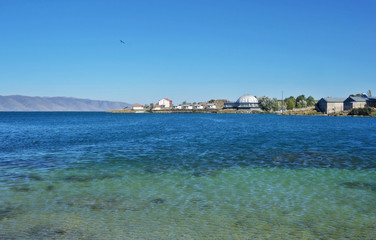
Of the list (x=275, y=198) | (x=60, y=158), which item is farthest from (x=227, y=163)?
(x=60, y=158)

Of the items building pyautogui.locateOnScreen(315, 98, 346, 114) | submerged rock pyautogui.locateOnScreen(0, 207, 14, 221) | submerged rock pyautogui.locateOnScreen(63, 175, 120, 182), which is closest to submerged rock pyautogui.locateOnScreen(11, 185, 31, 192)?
submerged rock pyautogui.locateOnScreen(63, 175, 120, 182)

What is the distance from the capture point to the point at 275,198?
14.7 meters

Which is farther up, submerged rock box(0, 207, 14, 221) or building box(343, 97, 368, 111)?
building box(343, 97, 368, 111)

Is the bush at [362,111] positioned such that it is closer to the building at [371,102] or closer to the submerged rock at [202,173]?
the building at [371,102]

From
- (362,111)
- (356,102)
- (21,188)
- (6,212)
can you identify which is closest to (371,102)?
(356,102)

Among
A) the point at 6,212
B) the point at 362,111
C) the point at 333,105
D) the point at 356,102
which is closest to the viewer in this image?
the point at 6,212

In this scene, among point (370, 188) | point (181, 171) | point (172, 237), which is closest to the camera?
point (172, 237)

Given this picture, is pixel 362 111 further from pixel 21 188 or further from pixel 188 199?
pixel 21 188

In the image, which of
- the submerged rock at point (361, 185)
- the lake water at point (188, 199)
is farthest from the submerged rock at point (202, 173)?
the submerged rock at point (361, 185)

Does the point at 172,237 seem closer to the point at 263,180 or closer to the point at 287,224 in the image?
the point at 287,224

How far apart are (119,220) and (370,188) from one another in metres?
Result: 14.7

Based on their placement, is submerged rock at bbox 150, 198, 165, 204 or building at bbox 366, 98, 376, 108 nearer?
submerged rock at bbox 150, 198, 165, 204

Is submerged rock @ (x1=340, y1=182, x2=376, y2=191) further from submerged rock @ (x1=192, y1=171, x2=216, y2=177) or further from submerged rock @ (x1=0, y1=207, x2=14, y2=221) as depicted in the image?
submerged rock @ (x1=0, y1=207, x2=14, y2=221)

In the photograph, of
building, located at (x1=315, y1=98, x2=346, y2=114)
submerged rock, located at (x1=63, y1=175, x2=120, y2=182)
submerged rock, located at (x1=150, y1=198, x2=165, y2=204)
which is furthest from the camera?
building, located at (x1=315, y1=98, x2=346, y2=114)
